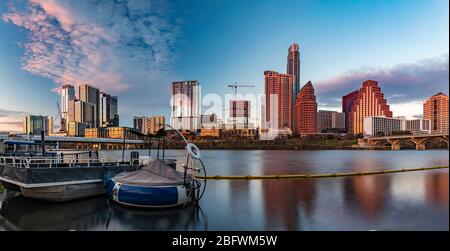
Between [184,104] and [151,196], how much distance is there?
24.1ft

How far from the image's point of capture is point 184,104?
12234mm

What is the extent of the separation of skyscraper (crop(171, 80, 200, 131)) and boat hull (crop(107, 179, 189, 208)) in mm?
4628

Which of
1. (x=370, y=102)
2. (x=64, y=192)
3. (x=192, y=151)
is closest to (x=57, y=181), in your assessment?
(x=64, y=192)

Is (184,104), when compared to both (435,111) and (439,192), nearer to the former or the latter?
(435,111)

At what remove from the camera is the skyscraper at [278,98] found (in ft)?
89.4

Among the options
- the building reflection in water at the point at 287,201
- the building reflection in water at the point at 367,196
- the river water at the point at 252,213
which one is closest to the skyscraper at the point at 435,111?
the river water at the point at 252,213

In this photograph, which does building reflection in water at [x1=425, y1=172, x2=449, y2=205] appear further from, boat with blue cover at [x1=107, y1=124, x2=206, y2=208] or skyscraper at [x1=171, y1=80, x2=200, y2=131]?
skyscraper at [x1=171, y1=80, x2=200, y2=131]

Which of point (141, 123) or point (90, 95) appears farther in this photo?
point (141, 123)

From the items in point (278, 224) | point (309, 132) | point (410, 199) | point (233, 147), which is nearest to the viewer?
point (278, 224)

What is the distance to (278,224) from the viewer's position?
493 cm

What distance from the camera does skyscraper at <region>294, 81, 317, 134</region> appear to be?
88.7ft
